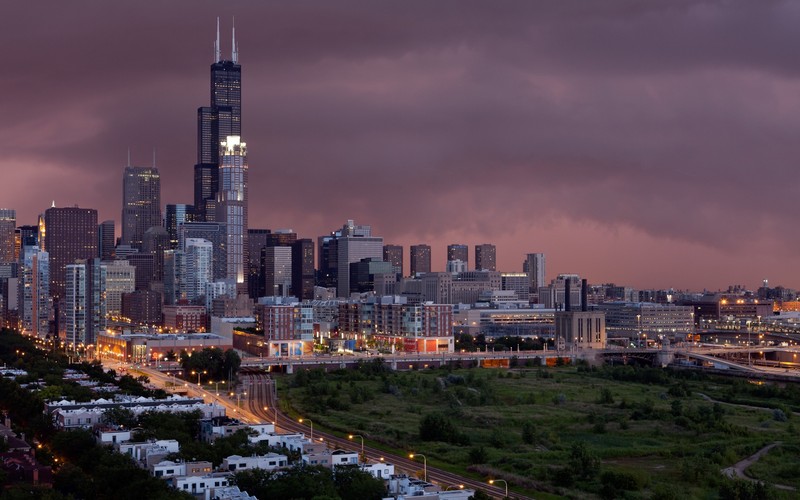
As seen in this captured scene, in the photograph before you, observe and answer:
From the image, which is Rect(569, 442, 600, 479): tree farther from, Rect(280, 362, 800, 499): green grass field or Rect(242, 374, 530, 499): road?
Rect(242, 374, 530, 499): road

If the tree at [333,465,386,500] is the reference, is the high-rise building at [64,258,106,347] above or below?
above

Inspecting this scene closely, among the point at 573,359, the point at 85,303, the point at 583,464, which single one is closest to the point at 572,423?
the point at 583,464

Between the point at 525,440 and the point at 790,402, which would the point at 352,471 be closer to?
the point at 525,440

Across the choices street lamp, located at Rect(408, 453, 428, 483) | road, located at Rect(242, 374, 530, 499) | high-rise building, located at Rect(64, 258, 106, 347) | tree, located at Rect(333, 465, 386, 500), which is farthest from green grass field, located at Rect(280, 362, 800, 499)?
high-rise building, located at Rect(64, 258, 106, 347)

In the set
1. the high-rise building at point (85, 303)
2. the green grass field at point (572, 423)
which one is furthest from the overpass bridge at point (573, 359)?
the high-rise building at point (85, 303)

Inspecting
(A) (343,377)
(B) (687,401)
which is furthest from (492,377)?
(B) (687,401)
